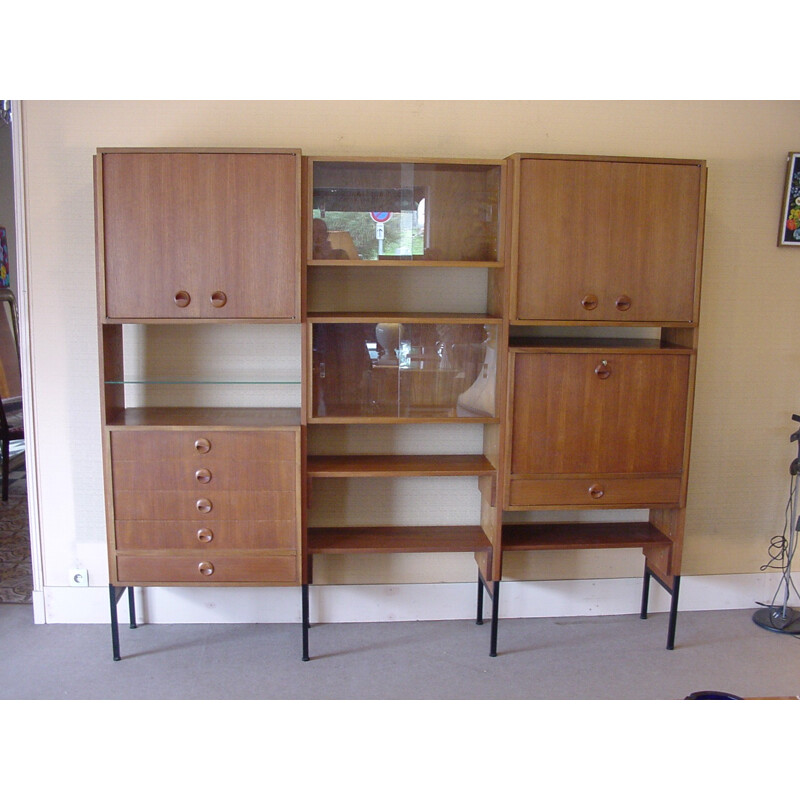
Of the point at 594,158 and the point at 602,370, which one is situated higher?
the point at 594,158

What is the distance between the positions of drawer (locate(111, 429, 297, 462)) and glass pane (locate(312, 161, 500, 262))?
0.70m

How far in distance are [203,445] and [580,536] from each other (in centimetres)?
156

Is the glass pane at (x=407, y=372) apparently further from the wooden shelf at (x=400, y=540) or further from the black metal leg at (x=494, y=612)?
the black metal leg at (x=494, y=612)

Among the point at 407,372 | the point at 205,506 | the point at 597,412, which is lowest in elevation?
the point at 205,506

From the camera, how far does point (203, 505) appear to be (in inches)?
104

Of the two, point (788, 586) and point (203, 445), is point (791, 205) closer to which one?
point (788, 586)

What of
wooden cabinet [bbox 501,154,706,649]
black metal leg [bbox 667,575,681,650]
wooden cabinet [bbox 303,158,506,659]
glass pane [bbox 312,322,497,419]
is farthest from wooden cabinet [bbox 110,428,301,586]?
black metal leg [bbox 667,575,681,650]

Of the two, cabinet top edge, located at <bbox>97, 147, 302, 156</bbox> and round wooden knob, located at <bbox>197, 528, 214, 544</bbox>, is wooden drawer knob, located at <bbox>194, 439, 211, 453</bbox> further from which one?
cabinet top edge, located at <bbox>97, 147, 302, 156</bbox>

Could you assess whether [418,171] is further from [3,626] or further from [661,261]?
[3,626]

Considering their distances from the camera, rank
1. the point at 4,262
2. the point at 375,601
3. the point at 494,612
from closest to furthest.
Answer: the point at 494,612
the point at 375,601
the point at 4,262

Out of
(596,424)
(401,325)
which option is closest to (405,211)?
(401,325)

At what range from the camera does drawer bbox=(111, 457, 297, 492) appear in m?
2.63

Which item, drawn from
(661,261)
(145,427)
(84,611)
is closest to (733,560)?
(661,261)

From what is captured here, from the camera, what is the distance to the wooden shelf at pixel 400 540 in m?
2.82
